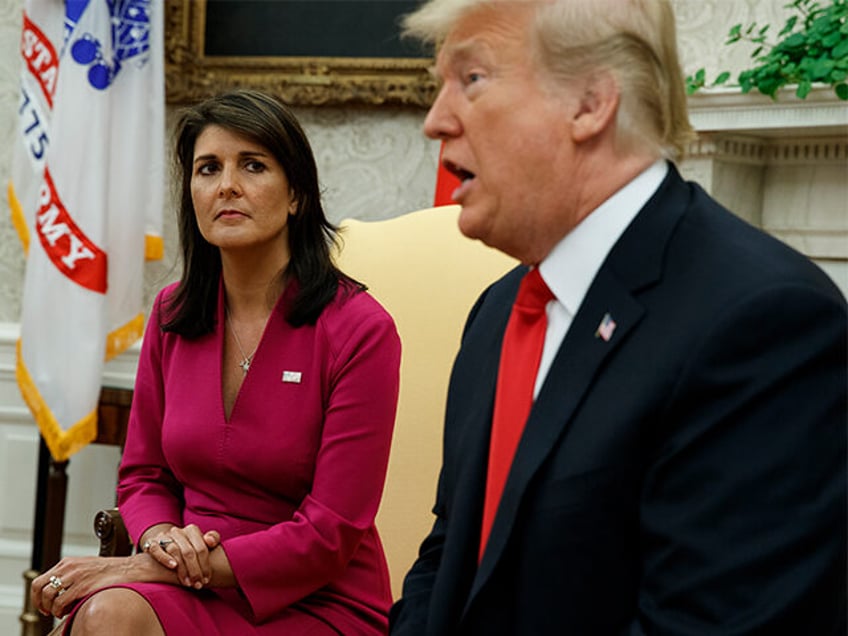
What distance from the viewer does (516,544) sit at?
1343 millimetres

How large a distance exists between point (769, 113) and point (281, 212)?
5.62ft

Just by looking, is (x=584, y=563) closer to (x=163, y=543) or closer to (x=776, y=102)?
(x=163, y=543)

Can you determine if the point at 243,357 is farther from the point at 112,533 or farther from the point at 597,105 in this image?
the point at 597,105

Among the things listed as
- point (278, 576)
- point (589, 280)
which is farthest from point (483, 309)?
point (278, 576)

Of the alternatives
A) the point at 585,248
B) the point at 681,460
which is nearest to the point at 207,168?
the point at 585,248

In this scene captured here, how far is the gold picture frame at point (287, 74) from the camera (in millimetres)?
4293

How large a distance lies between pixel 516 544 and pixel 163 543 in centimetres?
103

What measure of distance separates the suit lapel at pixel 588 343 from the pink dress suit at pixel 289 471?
2.79 ft

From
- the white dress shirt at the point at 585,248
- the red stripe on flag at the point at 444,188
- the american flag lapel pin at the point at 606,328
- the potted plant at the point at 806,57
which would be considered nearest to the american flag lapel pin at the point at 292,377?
the white dress shirt at the point at 585,248

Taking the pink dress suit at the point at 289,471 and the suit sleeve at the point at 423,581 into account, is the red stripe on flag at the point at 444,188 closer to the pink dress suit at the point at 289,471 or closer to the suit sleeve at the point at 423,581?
the pink dress suit at the point at 289,471

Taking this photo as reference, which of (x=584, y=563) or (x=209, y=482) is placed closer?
(x=584, y=563)

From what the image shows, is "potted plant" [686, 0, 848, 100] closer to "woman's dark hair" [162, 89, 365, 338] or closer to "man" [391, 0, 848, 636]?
"woman's dark hair" [162, 89, 365, 338]

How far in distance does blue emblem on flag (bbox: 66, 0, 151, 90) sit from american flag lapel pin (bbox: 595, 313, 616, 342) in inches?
123

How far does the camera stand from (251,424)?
2.29 meters
